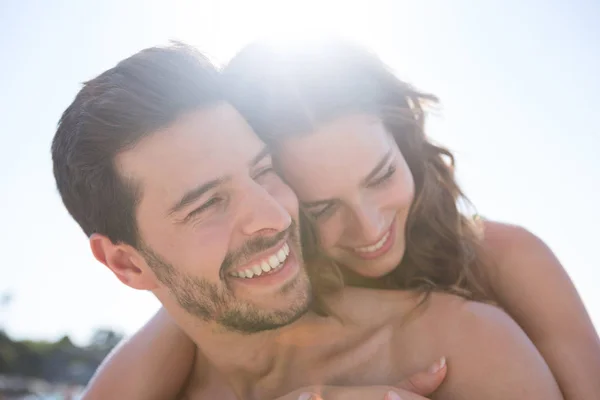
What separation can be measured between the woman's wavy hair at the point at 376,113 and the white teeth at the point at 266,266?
313 millimetres

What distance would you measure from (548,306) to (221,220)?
1.43m

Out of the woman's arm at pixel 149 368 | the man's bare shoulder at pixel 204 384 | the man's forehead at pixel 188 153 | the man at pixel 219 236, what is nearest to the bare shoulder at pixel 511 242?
the man at pixel 219 236

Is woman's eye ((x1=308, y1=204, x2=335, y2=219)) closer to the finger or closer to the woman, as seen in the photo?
the woman

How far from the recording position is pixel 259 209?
238cm

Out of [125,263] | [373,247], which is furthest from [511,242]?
[125,263]

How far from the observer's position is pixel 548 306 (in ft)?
9.04

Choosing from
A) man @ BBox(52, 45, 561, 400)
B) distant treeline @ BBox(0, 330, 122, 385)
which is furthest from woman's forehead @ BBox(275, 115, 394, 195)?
distant treeline @ BBox(0, 330, 122, 385)

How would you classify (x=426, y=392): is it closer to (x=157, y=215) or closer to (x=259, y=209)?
(x=259, y=209)

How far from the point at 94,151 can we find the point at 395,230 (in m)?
1.35

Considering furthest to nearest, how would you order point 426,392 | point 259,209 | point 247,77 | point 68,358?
1. point 68,358
2. point 247,77
3. point 259,209
4. point 426,392

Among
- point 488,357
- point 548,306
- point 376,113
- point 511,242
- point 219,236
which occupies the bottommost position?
point 548,306

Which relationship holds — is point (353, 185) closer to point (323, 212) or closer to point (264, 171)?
point (323, 212)

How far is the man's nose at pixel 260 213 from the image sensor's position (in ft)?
7.80

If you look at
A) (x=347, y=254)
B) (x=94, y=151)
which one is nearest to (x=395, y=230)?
(x=347, y=254)
